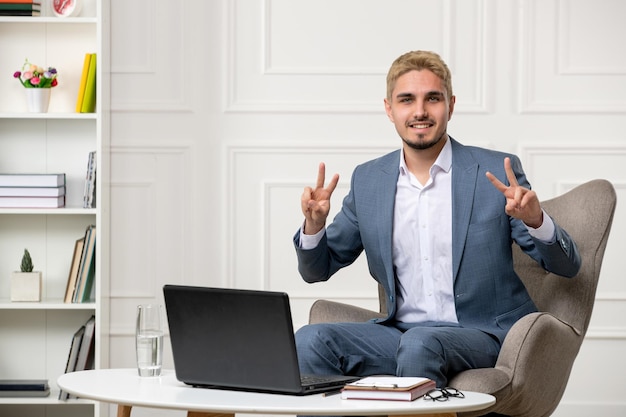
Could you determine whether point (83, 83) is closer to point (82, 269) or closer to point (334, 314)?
point (82, 269)

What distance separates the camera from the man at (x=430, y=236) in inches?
99.3

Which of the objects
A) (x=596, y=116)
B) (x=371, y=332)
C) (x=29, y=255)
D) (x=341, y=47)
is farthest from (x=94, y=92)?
(x=596, y=116)

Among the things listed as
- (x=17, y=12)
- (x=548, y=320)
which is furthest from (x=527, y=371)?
(x=17, y=12)

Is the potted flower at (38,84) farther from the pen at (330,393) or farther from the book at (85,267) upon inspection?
the pen at (330,393)

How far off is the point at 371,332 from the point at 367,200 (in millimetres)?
413

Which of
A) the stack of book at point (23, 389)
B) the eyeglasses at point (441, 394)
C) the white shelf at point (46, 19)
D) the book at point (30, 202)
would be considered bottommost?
the stack of book at point (23, 389)

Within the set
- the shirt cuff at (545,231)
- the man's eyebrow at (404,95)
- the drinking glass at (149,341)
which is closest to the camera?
the drinking glass at (149,341)

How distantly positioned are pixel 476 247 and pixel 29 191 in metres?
1.82

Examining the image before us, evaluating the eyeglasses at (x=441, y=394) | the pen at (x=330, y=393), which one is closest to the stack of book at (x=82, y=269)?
the pen at (x=330, y=393)

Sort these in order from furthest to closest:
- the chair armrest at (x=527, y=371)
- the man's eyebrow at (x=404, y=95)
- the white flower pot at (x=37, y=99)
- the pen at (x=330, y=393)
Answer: the white flower pot at (x=37, y=99) < the man's eyebrow at (x=404, y=95) < the chair armrest at (x=527, y=371) < the pen at (x=330, y=393)

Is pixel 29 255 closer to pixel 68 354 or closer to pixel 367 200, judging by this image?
pixel 68 354

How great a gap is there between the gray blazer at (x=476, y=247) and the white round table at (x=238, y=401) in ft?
2.26

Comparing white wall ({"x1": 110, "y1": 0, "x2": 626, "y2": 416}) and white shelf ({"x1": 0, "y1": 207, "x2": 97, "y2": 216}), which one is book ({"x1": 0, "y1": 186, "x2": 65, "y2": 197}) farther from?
white wall ({"x1": 110, "y1": 0, "x2": 626, "y2": 416})

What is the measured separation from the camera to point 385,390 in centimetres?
184
